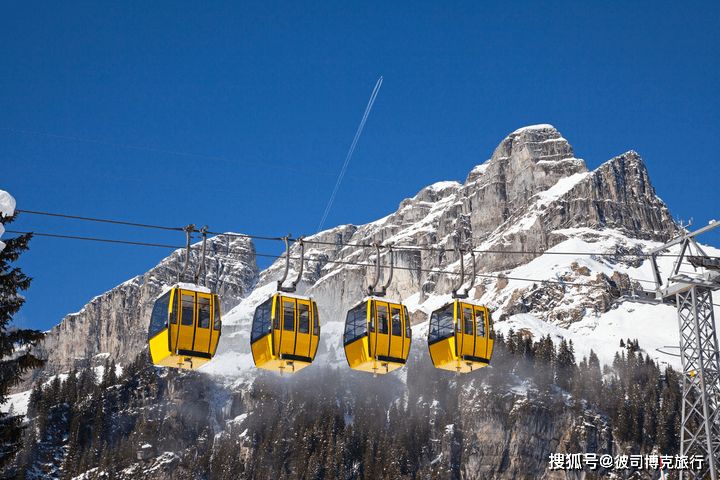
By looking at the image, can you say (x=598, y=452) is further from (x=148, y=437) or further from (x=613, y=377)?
(x=148, y=437)

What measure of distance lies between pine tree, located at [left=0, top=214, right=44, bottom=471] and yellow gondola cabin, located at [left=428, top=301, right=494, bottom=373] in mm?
14710

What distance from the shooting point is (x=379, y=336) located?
2608cm

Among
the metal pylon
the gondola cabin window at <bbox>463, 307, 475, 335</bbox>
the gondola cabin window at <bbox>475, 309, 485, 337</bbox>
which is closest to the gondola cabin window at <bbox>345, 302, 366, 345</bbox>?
the gondola cabin window at <bbox>463, 307, 475, 335</bbox>

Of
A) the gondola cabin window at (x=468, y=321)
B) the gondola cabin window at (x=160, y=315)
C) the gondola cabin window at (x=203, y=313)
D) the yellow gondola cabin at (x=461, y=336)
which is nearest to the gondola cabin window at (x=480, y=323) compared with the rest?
the yellow gondola cabin at (x=461, y=336)

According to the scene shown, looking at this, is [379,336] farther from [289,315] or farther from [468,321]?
[468,321]

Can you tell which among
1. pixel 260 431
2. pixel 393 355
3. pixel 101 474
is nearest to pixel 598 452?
pixel 260 431

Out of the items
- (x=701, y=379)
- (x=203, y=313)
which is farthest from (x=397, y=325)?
(x=701, y=379)

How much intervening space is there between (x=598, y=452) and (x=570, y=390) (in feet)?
60.5

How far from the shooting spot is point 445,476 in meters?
156

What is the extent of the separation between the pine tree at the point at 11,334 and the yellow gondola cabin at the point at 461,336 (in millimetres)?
14710

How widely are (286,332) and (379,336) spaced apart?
341cm

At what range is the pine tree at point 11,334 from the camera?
2516cm

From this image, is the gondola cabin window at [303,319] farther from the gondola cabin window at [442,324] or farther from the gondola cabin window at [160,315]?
the gondola cabin window at [442,324]

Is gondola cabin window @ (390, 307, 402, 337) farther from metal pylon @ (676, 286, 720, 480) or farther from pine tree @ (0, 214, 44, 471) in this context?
metal pylon @ (676, 286, 720, 480)
